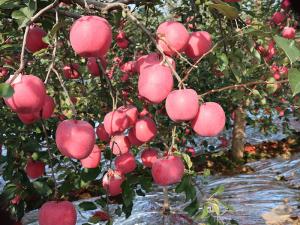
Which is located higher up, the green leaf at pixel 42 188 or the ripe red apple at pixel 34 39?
the ripe red apple at pixel 34 39

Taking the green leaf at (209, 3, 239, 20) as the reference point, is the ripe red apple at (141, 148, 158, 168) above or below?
below

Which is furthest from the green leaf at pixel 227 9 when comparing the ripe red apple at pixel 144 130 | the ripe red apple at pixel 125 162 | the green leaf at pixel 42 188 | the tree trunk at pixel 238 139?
the tree trunk at pixel 238 139

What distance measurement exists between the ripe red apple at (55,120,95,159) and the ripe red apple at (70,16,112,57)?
134 mm

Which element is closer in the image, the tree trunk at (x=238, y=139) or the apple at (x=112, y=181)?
the apple at (x=112, y=181)

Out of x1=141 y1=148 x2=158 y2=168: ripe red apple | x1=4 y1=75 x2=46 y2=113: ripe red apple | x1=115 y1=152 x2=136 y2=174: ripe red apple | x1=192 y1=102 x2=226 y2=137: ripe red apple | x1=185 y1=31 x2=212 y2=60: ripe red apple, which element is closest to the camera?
x1=4 y1=75 x2=46 y2=113: ripe red apple

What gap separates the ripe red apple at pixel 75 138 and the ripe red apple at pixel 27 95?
8 cm

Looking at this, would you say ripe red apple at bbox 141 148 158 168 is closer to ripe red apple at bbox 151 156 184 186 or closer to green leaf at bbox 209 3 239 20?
ripe red apple at bbox 151 156 184 186

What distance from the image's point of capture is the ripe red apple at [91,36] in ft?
2.58

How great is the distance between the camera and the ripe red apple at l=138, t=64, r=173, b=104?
79cm

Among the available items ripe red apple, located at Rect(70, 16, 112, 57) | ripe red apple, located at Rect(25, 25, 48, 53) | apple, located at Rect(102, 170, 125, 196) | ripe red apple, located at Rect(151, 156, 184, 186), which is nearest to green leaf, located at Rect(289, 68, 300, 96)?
ripe red apple, located at Rect(70, 16, 112, 57)

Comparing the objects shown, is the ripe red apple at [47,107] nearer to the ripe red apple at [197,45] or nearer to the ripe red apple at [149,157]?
the ripe red apple at [197,45]

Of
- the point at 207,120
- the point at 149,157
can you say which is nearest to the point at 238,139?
the point at 149,157

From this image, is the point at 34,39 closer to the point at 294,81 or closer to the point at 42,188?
the point at 42,188

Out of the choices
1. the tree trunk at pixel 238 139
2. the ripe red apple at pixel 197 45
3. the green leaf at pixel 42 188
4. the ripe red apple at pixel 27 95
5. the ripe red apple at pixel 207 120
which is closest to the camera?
the ripe red apple at pixel 27 95
